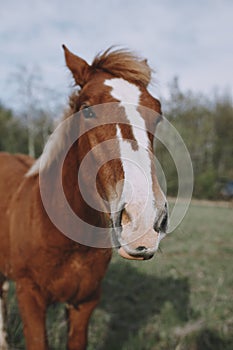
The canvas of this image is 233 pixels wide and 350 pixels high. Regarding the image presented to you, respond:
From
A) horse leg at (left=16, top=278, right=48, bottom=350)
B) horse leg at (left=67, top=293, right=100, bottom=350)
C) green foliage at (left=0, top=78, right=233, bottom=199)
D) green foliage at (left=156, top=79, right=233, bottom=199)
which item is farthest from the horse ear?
green foliage at (left=156, top=79, right=233, bottom=199)

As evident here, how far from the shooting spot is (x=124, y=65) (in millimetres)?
2293

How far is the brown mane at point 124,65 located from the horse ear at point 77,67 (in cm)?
6

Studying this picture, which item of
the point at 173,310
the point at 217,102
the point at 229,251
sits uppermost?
the point at 173,310

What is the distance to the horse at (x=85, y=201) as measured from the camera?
1734 millimetres

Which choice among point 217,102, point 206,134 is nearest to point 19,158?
point 206,134

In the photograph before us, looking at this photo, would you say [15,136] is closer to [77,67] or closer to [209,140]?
[209,140]

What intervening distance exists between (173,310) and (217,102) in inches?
1505

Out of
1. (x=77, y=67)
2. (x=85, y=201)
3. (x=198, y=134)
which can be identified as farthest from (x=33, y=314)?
(x=198, y=134)

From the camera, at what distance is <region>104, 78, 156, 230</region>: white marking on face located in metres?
1.67

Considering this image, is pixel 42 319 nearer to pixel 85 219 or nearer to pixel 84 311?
pixel 84 311

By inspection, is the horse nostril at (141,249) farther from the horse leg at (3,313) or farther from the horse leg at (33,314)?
the horse leg at (3,313)

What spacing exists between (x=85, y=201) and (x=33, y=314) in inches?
36.6

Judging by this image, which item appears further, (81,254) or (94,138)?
(81,254)

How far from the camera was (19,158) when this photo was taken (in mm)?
4289
